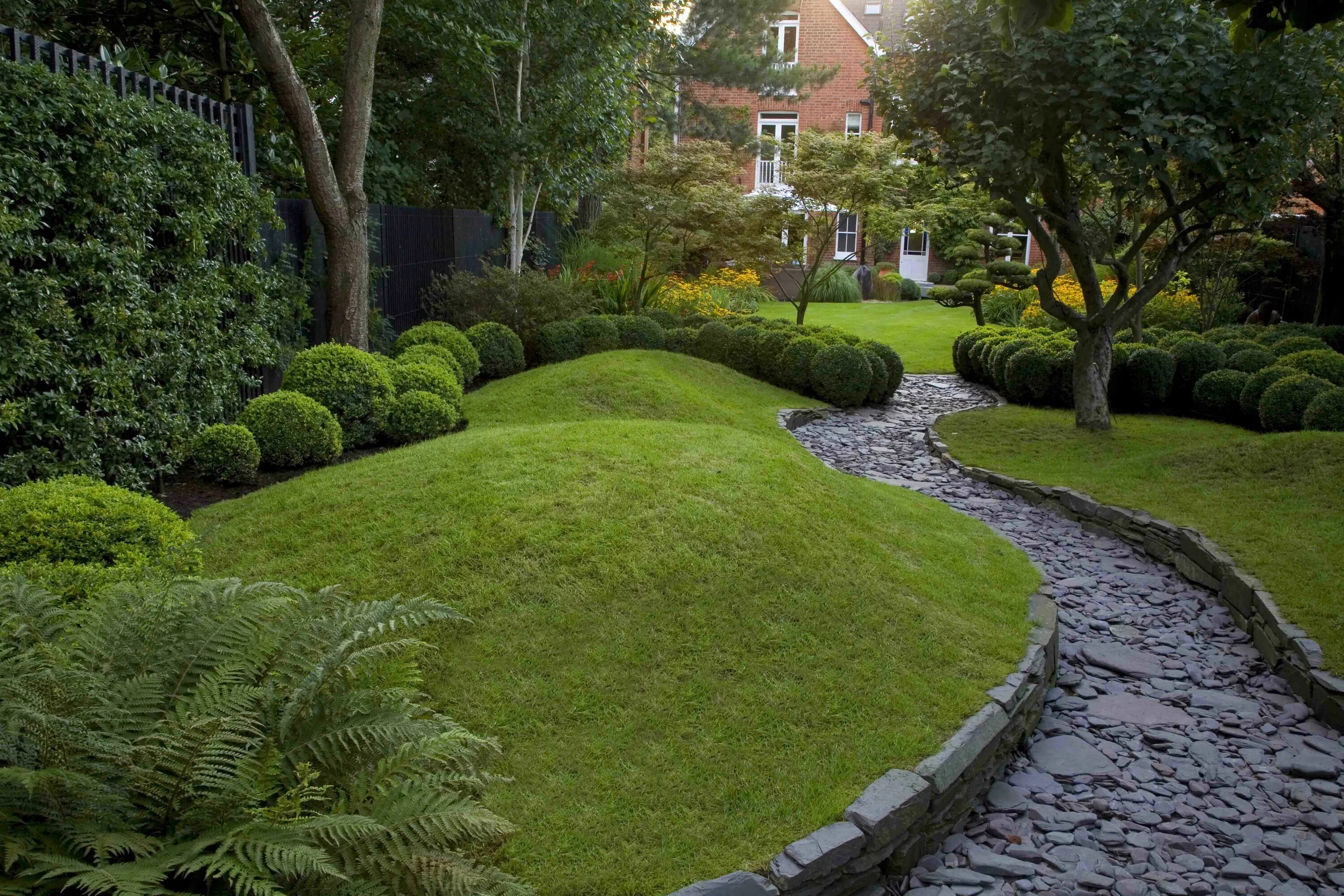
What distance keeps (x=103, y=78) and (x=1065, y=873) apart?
7024mm

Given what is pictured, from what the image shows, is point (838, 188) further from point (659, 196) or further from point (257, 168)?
point (257, 168)

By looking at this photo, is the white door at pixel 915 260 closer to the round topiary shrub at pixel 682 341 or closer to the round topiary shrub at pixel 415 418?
the round topiary shrub at pixel 682 341

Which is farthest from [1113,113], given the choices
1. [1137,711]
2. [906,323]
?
[906,323]

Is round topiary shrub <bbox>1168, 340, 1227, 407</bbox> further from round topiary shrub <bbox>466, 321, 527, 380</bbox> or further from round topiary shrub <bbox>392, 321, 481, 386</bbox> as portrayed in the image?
round topiary shrub <bbox>392, 321, 481, 386</bbox>

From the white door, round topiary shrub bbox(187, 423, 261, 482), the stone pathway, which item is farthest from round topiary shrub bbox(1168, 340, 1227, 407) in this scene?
the white door

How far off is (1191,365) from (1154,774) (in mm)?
8669

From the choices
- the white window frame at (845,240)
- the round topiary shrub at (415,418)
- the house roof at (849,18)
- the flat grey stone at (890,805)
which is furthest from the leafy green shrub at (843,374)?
the house roof at (849,18)

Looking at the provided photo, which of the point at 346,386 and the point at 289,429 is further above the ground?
the point at 346,386

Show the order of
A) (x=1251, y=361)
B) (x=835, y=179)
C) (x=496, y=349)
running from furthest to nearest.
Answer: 1. (x=835, y=179)
2. (x=496, y=349)
3. (x=1251, y=361)

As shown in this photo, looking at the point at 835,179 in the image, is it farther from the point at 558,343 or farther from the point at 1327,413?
the point at 1327,413

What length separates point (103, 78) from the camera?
249 inches

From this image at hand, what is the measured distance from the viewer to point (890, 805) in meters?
3.67

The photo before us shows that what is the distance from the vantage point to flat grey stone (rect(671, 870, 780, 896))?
3.18m

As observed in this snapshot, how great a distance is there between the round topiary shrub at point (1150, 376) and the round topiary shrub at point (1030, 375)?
0.95 metres
